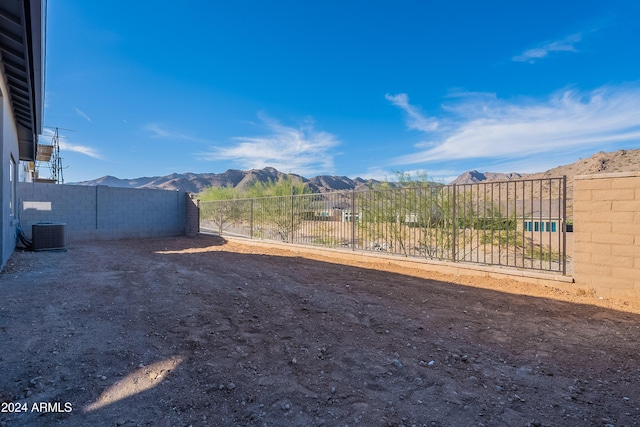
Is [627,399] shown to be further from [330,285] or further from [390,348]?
[330,285]

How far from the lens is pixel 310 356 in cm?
272

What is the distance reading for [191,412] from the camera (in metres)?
1.89

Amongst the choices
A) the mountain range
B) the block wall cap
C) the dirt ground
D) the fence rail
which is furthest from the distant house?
the mountain range

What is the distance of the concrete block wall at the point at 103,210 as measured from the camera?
11.4 metres

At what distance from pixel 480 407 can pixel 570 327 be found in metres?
2.32

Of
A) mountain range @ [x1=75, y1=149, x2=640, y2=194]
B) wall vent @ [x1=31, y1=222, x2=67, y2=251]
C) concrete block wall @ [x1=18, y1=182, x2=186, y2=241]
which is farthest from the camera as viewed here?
mountain range @ [x1=75, y1=149, x2=640, y2=194]

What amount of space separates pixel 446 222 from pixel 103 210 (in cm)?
1360

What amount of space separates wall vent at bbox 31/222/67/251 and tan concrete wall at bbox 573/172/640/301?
12438 mm

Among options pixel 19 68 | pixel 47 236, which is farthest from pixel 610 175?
pixel 47 236

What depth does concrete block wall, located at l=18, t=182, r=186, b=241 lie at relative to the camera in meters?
11.4

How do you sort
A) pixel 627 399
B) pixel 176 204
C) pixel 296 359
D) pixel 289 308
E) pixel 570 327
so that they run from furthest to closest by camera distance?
pixel 176 204, pixel 289 308, pixel 570 327, pixel 296 359, pixel 627 399

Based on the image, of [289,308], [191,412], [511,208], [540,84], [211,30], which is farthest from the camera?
[540,84]

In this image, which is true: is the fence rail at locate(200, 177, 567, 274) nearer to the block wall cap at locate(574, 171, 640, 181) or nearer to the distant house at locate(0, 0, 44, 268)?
the block wall cap at locate(574, 171, 640, 181)

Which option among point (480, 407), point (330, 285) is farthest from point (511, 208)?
point (480, 407)
